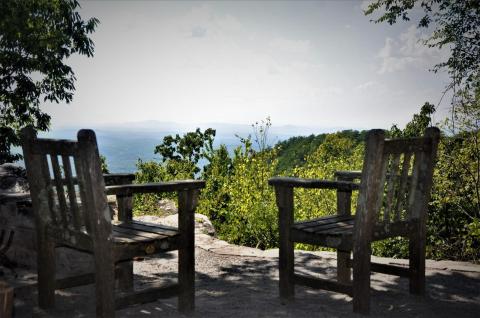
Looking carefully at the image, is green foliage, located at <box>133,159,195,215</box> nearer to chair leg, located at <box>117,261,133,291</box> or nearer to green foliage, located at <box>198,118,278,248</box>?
green foliage, located at <box>198,118,278,248</box>

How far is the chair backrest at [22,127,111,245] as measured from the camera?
10.7 feet

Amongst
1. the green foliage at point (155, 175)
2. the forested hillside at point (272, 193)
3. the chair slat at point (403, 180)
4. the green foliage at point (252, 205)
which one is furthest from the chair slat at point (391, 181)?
the green foliage at point (155, 175)

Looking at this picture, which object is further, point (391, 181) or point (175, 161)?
point (175, 161)

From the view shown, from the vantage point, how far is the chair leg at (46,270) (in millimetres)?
3953

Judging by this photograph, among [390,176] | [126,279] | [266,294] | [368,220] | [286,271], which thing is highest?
[390,176]

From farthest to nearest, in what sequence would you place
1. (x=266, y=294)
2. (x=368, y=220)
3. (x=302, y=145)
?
(x=302, y=145), (x=266, y=294), (x=368, y=220)

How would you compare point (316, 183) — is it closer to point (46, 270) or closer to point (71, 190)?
point (71, 190)

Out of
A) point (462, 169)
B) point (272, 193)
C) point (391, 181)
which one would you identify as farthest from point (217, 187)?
point (391, 181)

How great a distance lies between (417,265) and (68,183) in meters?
2.89

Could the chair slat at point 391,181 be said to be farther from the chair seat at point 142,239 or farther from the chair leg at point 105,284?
the chair leg at point 105,284

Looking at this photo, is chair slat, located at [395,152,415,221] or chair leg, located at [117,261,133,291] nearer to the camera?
chair slat, located at [395,152,415,221]

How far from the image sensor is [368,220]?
147 inches

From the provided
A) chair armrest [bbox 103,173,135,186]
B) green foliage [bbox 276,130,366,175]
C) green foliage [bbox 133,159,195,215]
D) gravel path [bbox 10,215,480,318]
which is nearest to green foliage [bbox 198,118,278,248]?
green foliage [bbox 133,159,195,215]

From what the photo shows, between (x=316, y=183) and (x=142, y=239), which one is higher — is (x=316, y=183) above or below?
above
